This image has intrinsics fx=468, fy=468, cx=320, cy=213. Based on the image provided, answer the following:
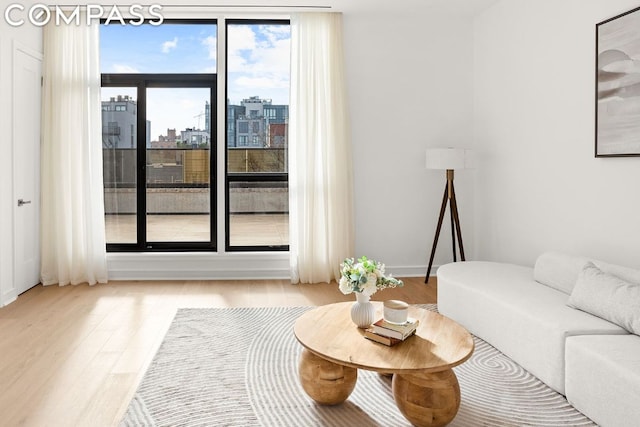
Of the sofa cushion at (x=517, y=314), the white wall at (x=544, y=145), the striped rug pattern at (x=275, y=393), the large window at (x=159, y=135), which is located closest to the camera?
the striped rug pattern at (x=275, y=393)

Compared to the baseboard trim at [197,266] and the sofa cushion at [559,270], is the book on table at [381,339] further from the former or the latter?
the baseboard trim at [197,266]

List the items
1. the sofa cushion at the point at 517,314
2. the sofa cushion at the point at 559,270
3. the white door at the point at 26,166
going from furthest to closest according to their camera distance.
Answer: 1. the white door at the point at 26,166
2. the sofa cushion at the point at 559,270
3. the sofa cushion at the point at 517,314

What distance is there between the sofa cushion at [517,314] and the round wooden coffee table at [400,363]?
520 millimetres

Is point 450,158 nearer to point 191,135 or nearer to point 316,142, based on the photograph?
point 316,142

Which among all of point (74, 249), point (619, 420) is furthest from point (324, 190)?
point (619, 420)

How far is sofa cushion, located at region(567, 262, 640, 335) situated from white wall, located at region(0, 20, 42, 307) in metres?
4.50

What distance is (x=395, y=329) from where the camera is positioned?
7.58ft

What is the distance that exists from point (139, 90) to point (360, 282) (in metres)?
3.92

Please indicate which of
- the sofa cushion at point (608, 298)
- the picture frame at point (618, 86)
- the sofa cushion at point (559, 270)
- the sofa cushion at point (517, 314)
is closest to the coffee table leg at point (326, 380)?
the sofa cushion at point (517, 314)

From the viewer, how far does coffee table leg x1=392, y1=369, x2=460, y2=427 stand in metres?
2.06

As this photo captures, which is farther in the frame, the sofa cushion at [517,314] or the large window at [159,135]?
the large window at [159,135]

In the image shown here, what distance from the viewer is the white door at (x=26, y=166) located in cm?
438

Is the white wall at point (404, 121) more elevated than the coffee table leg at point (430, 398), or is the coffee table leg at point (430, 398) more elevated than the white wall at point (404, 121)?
the white wall at point (404, 121)

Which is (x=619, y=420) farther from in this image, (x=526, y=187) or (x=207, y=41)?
(x=207, y=41)
